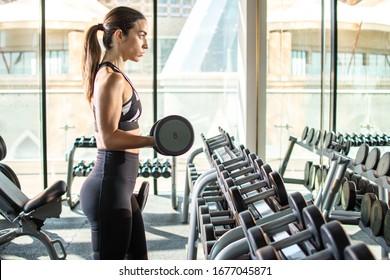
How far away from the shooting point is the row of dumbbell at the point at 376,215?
218 cm

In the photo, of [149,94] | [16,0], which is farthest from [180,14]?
[16,0]

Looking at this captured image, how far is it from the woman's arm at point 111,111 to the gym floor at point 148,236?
1.51 meters

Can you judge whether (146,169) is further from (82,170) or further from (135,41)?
(135,41)

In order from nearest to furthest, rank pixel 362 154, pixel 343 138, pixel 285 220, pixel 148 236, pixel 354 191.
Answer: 1. pixel 285 220
2. pixel 362 154
3. pixel 354 191
4. pixel 343 138
5. pixel 148 236

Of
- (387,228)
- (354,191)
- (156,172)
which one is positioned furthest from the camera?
(156,172)

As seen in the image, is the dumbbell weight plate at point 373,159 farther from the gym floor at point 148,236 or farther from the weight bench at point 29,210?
the weight bench at point 29,210

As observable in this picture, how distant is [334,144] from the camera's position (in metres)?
3.02

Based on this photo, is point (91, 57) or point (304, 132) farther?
point (304, 132)

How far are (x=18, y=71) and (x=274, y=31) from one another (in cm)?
226

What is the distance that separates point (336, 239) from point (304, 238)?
124 millimetres

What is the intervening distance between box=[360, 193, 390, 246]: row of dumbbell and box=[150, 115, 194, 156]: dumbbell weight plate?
3.21 ft

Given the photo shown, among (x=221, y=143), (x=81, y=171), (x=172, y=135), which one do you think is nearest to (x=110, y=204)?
(x=172, y=135)

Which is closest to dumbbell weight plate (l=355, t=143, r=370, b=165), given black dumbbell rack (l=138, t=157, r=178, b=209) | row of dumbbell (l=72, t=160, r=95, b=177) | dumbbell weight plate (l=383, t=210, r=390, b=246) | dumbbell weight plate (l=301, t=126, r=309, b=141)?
dumbbell weight plate (l=383, t=210, r=390, b=246)
